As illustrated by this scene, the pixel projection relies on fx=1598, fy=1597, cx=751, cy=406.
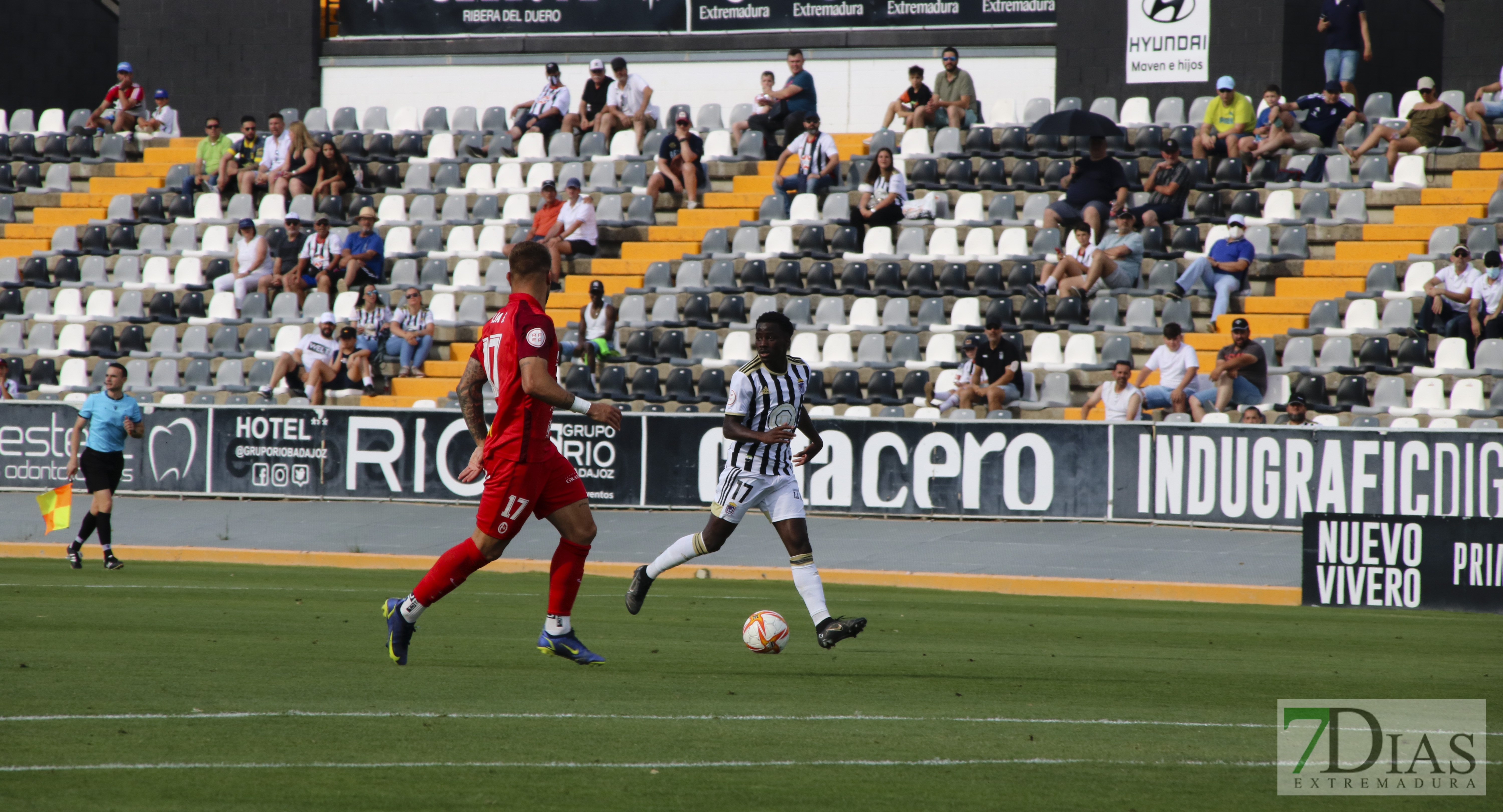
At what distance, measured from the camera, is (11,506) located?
22.5 metres

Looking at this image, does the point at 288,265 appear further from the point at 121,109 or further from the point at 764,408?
the point at 764,408

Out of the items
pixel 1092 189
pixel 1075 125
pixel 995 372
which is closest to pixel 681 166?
pixel 1075 125

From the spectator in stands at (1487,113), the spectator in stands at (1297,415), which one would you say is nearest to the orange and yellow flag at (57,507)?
the spectator in stands at (1297,415)

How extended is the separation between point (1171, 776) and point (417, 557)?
1386 cm

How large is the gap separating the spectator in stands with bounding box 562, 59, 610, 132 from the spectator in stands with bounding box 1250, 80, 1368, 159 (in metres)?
11.6

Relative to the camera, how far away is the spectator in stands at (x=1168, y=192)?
2361 centimetres

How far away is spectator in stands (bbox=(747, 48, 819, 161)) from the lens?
89.1 feet

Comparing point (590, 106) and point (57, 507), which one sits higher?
point (590, 106)

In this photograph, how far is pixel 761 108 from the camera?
2794 cm

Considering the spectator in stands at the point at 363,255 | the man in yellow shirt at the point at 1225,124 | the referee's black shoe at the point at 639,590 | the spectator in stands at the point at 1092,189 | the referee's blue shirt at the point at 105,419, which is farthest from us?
the spectator in stands at the point at 363,255

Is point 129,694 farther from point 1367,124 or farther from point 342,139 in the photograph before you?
point 342,139

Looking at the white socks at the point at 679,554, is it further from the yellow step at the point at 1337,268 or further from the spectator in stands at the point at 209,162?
the spectator in stands at the point at 209,162

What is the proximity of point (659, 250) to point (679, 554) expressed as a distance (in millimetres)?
16489

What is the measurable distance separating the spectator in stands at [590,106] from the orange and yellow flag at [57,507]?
14146 mm
